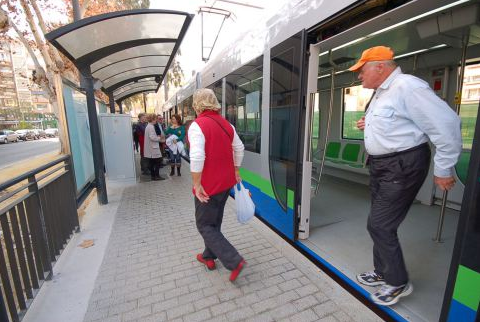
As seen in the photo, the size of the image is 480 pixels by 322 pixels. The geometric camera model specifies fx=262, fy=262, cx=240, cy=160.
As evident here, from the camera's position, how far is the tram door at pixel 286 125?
2.72m

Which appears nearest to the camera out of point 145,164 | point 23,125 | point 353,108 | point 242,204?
point 242,204

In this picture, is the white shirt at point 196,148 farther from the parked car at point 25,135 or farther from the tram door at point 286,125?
the parked car at point 25,135

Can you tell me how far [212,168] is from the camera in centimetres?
230

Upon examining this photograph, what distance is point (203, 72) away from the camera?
21.3 ft

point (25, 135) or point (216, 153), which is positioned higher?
point (216, 153)

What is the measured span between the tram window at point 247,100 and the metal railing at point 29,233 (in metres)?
2.48

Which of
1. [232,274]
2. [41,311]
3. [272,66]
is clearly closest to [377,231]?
[232,274]

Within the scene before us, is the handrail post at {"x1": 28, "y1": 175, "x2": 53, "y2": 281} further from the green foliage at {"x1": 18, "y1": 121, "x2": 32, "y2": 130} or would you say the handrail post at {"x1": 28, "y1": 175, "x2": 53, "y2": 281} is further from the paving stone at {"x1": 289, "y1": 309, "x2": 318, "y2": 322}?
the green foliage at {"x1": 18, "y1": 121, "x2": 32, "y2": 130}

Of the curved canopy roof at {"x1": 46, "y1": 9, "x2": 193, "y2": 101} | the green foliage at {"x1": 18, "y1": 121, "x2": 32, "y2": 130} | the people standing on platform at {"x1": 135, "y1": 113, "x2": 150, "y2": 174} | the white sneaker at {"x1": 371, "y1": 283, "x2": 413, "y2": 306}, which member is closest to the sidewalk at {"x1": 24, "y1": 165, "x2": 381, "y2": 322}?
the white sneaker at {"x1": 371, "y1": 283, "x2": 413, "y2": 306}

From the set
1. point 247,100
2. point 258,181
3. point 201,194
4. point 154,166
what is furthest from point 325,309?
point 154,166

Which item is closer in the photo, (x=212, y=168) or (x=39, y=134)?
(x=212, y=168)

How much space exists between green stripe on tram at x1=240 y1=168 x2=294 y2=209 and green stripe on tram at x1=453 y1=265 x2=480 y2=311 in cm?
160

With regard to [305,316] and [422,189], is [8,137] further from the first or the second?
[422,189]

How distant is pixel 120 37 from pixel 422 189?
5593 millimetres
